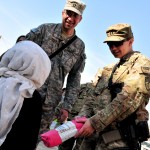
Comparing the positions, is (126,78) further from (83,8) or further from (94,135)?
(83,8)

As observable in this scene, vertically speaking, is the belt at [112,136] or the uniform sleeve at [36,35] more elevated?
the uniform sleeve at [36,35]

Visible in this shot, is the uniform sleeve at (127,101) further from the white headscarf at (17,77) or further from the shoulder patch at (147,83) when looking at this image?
the white headscarf at (17,77)

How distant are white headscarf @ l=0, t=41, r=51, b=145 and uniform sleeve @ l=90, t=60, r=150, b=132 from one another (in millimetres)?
1000

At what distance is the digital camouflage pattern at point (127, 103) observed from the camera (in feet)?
11.7

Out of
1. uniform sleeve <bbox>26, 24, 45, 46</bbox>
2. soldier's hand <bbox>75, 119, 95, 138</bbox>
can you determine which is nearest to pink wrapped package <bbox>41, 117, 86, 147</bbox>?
soldier's hand <bbox>75, 119, 95, 138</bbox>

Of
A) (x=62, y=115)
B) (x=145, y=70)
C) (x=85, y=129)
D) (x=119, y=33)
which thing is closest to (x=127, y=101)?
(x=145, y=70)

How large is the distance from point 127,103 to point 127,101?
0.8 inches

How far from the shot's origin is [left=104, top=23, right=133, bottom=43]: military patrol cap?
3.94m

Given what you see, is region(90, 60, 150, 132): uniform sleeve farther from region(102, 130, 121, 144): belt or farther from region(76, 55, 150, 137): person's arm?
region(102, 130, 121, 144): belt

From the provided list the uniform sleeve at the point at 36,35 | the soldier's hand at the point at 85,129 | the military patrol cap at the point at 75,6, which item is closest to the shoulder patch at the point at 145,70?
the soldier's hand at the point at 85,129

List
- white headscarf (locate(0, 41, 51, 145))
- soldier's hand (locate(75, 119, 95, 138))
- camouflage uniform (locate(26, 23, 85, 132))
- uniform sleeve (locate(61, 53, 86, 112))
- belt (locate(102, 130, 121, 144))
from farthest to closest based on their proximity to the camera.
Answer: uniform sleeve (locate(61, 53, 86, 112)) → camouflage uniform (locate(26, 23, 85, 132)) → belt (locate(102, 130, 121, 144)) → soldier's hand (locate(75, 119, 95, 138)) → white headscarf (locate(0, 41, 51, 145))

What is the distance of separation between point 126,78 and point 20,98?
4.80 ft

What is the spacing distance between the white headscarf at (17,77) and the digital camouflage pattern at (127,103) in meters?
1.01

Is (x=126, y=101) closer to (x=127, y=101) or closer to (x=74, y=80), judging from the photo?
(x=127, y=101)
